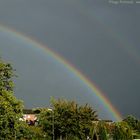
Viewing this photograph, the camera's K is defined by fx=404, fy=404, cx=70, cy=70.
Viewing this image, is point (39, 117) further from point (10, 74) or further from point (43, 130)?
point (10, 74)

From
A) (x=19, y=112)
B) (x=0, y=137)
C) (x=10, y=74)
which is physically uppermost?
(x=10, y=74)

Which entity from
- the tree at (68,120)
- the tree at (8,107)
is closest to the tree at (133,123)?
the tree at (68,120)

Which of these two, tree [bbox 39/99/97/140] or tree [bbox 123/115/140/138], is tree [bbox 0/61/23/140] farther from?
tree [bbox 123/115/140/138]

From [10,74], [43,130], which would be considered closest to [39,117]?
[43,130]

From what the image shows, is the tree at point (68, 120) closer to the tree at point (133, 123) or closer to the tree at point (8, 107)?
the tree at point (8, 107)

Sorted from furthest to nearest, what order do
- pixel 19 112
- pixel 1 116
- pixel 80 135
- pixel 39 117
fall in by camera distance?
1. pixel 39 117
2. pixel 80 135
3. pixel 19 112
4. pixel 1 116

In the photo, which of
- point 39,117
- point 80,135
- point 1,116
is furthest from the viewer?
point 39,117

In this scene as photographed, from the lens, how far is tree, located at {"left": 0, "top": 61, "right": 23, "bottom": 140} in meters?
29.6

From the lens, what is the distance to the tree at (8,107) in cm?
2959

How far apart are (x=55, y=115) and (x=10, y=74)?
110ft

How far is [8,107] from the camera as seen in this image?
29.9 m

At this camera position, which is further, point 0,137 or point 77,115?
point 77,115

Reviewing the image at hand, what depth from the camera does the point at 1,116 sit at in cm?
2920

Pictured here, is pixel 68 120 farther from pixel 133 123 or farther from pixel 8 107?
pixel 133 123
